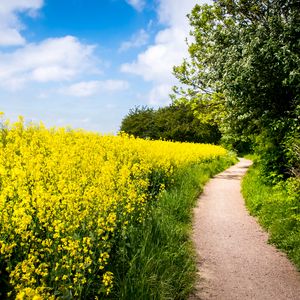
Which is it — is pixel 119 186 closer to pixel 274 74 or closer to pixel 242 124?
pixel 274 74

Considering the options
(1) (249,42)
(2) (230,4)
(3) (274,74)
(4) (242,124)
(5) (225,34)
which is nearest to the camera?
(3) (274,74)

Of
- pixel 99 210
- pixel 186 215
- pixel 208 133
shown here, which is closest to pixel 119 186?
pixel 99 210

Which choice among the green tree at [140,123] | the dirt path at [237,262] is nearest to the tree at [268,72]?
the dirt path at [237,262]

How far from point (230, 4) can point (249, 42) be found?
5.75 m

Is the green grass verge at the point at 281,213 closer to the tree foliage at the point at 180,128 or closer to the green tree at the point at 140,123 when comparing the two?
the tree foliage at the point at 180,128

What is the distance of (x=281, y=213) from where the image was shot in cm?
910

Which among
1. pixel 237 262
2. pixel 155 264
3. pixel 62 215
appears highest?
pixel 62 215

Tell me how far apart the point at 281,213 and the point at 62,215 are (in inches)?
249

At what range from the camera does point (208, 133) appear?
1662 inches

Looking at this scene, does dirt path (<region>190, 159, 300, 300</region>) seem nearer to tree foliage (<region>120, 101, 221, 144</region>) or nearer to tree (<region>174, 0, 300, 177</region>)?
tree (<region>174, 0, 300, 177</region>)

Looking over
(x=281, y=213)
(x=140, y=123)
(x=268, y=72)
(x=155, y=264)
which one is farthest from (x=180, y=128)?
(x=155, y=264)

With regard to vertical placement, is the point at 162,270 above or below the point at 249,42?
below

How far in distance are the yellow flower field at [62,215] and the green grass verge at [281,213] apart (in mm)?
2944

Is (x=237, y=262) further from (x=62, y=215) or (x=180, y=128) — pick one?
(x=180, y=128)
